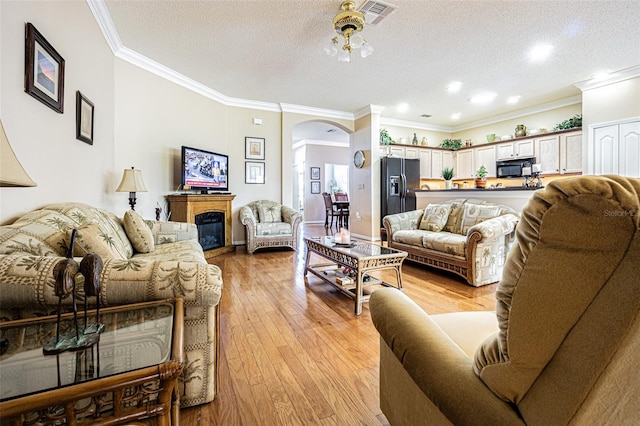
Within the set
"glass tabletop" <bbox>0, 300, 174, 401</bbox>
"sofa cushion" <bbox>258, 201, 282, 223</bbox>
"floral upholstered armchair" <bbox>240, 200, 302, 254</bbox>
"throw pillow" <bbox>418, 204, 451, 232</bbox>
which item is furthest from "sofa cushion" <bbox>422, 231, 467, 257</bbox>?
"glass tabletop" <bbox>0, 300, 174, 401</bbox>

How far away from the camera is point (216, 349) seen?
55.6 inches

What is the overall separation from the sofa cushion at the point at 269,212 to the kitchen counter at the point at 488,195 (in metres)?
2.47

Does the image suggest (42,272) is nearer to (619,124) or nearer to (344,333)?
(344,333)

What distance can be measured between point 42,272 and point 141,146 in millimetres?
3258

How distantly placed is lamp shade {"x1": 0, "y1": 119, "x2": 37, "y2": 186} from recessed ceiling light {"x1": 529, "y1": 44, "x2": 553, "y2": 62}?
4720 millimetres

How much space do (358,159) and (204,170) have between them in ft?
10.5

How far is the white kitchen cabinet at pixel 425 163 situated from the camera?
704 centimetres

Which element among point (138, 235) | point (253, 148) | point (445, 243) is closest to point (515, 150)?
point (445, 243)

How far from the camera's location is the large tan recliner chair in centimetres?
45

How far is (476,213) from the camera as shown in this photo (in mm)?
3658

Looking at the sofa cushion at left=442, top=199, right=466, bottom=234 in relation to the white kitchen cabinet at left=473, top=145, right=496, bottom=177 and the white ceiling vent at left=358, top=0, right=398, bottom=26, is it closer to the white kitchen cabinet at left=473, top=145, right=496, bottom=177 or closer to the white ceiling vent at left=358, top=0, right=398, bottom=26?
the white ceiling vent at left=358, top=0, right=398, bottom=26

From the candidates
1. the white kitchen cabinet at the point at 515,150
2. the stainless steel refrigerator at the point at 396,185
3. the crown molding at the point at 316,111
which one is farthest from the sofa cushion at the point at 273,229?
the white kitchen cabinet at the point at 515,150

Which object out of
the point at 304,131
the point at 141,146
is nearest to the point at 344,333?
the point at 141,146

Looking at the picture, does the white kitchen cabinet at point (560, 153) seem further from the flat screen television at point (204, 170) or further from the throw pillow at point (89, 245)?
the throw pillow at point (89, 245)
